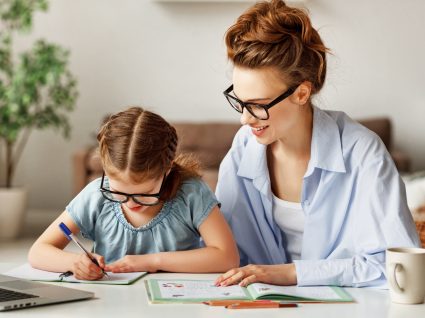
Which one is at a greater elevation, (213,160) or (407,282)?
(407,282)

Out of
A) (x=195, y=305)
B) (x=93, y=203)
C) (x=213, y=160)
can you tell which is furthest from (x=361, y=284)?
(x=213, y=160)

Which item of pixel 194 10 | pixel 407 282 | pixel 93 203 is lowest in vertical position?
pixel 407 282

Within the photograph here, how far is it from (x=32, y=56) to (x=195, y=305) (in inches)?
184

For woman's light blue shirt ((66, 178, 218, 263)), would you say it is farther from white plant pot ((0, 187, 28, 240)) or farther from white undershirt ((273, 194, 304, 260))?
white plant pot ((0, 187, 28, 240))

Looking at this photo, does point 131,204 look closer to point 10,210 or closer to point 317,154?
point 317,154

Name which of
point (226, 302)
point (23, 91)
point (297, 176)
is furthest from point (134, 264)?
point (23, 91)

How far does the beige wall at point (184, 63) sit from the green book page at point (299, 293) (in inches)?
166

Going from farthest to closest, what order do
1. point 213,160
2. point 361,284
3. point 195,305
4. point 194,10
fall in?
point 194,10, point 213,160, point 361,284, point 195,305

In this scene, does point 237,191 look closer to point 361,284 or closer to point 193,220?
point 193,220

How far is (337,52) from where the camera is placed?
19.5 ft

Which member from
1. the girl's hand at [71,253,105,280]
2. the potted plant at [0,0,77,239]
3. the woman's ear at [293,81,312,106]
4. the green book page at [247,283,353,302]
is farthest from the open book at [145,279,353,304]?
the potted plant at [0,0,77,239]

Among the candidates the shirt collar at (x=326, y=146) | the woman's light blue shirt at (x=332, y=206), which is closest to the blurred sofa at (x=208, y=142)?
the woman's light blue shirt at (x=332, y=206)

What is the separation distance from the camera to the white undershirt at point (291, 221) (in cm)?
216

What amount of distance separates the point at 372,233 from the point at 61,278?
0.70 m
